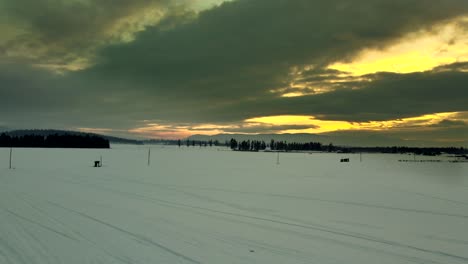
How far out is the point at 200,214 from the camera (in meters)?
12.0

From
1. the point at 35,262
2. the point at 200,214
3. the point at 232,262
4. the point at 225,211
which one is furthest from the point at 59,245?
the point at 225,211

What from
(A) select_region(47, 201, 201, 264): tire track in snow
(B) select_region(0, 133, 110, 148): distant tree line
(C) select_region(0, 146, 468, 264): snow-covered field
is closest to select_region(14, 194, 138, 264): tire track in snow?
(C) select_region(0, 146, 468, 264): snow-covered field

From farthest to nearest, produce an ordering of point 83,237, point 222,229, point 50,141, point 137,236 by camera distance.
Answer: point 50,141 → point 222,229 → point 137,236 → point 83,237

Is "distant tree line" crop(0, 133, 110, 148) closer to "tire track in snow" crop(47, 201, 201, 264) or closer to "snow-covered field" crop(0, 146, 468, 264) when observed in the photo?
"snow-covered field" crop(0, 146, 468, 264)

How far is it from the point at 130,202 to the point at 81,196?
112 inches

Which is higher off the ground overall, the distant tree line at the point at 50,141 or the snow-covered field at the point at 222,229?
the distant tree line at the point at 50,141

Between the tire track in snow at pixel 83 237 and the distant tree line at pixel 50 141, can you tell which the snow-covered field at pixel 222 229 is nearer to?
the tire track in snow at pixel 83 237

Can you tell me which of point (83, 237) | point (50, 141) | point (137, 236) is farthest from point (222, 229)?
point (50, 141)

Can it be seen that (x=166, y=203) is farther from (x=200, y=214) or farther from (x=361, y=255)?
(x=361, y=255)

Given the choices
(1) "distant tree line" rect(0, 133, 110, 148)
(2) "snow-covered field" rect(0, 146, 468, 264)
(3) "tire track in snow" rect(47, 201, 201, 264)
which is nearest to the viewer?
(3) "tire track in snow" rect(47, 201, 201, 264)

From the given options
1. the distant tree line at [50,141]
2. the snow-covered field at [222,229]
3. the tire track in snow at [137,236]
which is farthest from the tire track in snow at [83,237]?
the distant tree line at [50,141]

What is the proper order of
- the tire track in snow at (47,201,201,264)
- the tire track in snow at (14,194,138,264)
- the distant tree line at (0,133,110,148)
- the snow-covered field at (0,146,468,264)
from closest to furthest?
the tire track in snow at (14,194,138,264) → the tire track in snow at (47,201,201,264) → the snow-covered field at (0,146,468,264) → the distant tree line at (0,133,110,148)

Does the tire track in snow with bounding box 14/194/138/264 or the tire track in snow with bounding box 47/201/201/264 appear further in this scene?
the tire track in snow with bounding box 47/201/201/264

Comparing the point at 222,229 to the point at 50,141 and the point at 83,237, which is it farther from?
the point at 50,141
